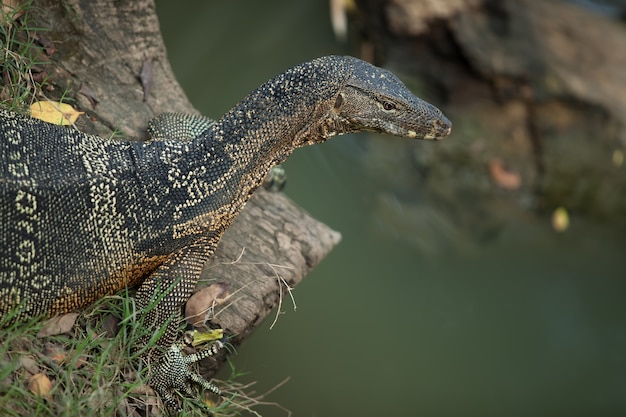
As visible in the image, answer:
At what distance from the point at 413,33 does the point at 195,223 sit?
4709 millimetres

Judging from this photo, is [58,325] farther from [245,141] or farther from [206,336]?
[245,141]

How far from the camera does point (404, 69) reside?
25.4ft

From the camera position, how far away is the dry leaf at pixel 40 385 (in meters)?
3.31

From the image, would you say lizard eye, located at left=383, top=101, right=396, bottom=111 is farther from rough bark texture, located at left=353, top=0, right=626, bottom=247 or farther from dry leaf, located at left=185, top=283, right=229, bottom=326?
rough bark texture, located at left=353, top=0, right=626, bottom=247

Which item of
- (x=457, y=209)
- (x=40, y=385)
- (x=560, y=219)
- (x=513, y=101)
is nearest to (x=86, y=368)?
(x=40, y=385)

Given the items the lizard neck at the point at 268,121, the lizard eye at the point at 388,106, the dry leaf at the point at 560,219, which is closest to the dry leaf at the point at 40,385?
the lizard neck at the point at 268,121

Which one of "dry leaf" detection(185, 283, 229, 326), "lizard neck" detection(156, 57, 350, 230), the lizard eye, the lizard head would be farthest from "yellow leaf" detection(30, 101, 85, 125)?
the lizard eye

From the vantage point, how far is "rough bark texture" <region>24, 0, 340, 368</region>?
436 centimetres

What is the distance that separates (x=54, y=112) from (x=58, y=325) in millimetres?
1378

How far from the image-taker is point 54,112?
167 inches

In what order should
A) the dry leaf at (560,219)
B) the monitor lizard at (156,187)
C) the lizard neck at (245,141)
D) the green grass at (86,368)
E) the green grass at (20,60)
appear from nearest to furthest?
the green grass at (86,368), the monitor lizard at (156,187), the lizard neck at (245,141), the green grass at (20,60), the dry leaf at (560,219)

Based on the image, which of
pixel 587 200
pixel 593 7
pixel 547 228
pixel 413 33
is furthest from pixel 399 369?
pixel 593 7

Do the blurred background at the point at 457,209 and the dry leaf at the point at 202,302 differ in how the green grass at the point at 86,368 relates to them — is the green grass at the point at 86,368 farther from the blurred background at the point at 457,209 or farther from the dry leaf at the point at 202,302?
the blurred background at the point at 457,209

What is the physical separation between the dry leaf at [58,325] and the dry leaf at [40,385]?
25 centimetres
